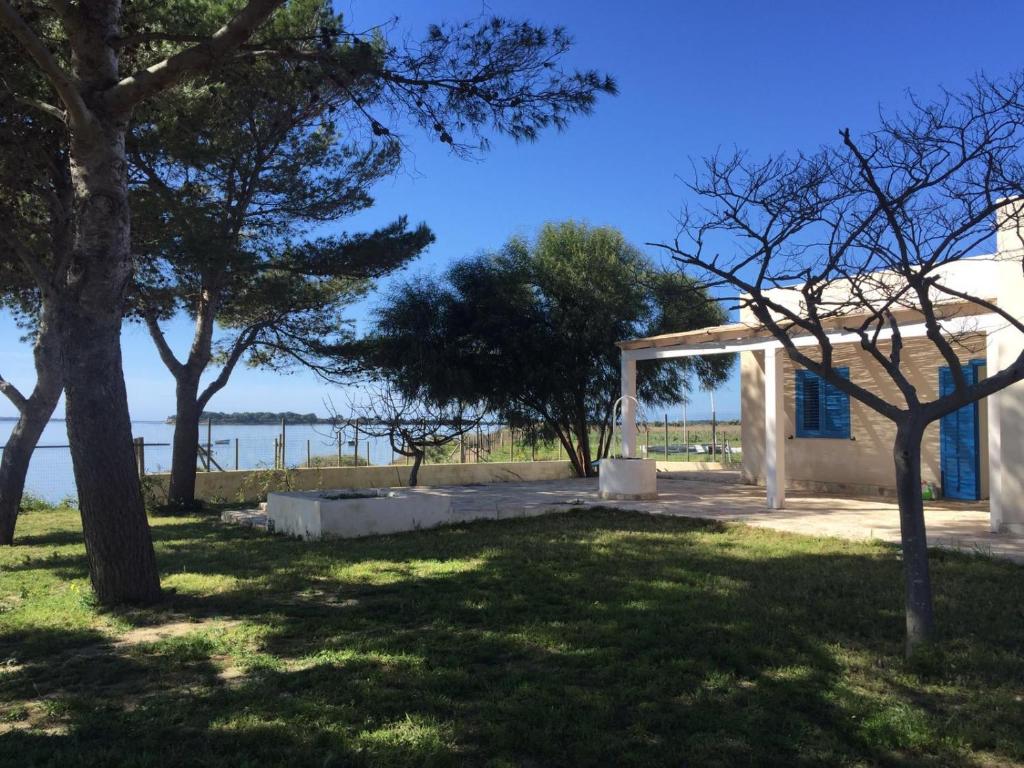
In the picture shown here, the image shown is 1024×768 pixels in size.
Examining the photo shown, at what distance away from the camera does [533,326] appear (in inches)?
690

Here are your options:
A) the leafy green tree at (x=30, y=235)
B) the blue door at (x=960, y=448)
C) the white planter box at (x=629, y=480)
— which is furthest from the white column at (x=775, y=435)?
the leafy green tree at (x=30, y=235)

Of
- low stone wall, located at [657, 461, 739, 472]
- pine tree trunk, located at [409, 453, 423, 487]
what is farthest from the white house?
pine tree trunk, located at [409, 453, 423, 487]

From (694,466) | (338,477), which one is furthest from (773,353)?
(338,477)

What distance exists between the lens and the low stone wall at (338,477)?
53.0 feet

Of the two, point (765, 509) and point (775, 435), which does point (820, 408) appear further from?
point (765, 509)

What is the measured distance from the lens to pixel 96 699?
401 centimetres

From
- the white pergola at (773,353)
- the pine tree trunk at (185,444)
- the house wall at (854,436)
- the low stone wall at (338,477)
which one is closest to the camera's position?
the white pergola at (773,353)

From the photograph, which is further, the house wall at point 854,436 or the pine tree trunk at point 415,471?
the pine tree trunk at point 415,471

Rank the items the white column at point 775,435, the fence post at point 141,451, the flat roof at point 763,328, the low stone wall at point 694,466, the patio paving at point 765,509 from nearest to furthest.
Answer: the patio paving at point 765,509
the flat roof at point 763,328
the white column at point 775,435
the fence post at point 141,451
the low stone wall at point 694,466

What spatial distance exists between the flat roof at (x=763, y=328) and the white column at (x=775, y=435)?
0.46 meters

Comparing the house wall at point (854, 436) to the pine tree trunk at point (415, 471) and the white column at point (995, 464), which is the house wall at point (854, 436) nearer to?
the white column at point (995, 464)

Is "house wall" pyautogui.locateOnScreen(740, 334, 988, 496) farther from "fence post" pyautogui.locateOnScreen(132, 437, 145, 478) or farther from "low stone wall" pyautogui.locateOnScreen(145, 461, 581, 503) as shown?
"fence post" pyautogui.locateOnScreen(132, 437, 145, 478)

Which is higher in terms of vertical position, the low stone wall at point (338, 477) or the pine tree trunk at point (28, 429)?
the pine tree trunk at point (28, 429)

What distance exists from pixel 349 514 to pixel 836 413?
9.00m
